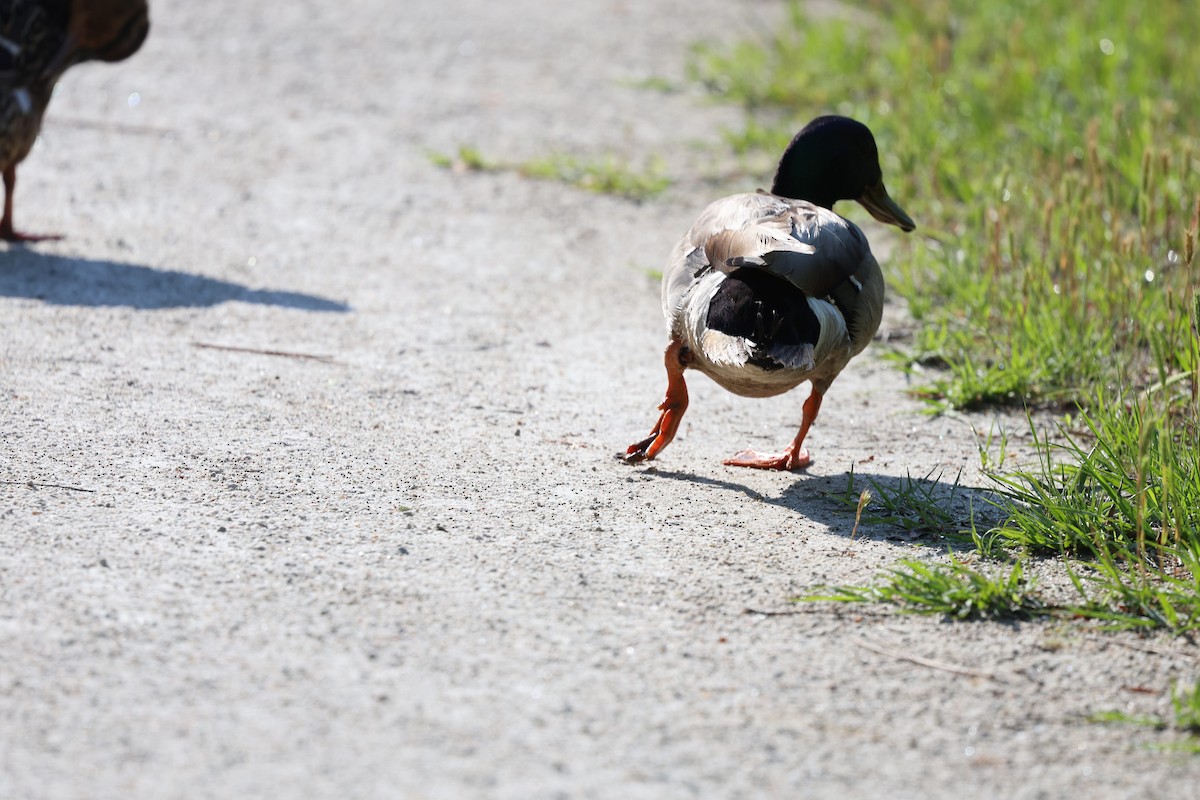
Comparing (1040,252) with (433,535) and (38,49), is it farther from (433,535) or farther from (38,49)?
(38,49)

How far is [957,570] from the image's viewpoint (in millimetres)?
3520

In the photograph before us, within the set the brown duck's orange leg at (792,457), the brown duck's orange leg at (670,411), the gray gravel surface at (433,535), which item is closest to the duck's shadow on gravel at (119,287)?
the gray gravel surface at (433,535)

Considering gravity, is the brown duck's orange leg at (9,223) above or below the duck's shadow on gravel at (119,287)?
above

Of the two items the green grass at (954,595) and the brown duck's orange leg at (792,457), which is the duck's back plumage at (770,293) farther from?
the green grass at (954,595)

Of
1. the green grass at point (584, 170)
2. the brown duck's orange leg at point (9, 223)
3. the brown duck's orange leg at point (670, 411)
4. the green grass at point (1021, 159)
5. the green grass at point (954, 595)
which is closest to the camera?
the green grass at point (954, 595)

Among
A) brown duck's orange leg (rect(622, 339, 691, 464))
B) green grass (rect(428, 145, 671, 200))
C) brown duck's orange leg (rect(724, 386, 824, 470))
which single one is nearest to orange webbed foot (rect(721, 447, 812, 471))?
brown duck's orange leg (rect(724, 386, 824, 470))

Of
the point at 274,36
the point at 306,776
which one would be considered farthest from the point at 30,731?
the point at 274,36

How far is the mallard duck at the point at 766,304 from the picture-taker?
3943 millimetres

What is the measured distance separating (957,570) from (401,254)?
3.80 meters

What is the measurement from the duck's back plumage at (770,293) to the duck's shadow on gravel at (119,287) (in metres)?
2.04

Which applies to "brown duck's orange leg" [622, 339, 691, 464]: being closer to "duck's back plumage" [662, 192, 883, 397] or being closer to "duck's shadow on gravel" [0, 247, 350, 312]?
"duck's back plumage" [662, 192, 883, 397]

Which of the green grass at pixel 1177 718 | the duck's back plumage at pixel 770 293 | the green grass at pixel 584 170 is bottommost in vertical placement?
the green grass at pixel 1177 718

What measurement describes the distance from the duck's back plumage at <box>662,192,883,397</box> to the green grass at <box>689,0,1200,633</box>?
52 centimetres

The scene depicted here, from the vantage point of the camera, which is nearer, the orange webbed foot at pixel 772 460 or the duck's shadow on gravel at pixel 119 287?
the orange webbed foot at pixel 772 460
